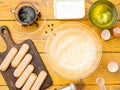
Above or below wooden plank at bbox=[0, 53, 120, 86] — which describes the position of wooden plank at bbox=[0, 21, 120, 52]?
above

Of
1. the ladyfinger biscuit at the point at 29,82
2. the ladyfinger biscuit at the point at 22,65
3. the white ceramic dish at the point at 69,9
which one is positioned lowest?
the ladyfinger biscuit at the point at 29,82

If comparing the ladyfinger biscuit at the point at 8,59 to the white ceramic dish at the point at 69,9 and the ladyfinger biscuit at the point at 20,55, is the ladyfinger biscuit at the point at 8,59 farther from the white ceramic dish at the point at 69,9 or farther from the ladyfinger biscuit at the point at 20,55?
the white ceramic dish at the point at 69,9

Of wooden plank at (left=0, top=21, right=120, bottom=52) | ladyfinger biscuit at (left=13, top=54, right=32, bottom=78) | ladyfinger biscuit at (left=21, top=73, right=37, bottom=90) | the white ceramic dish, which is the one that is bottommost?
ladyfinger biscuit at (left=21, top=73, right=37, bottom=90)

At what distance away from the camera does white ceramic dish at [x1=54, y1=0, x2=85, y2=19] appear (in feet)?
5.55

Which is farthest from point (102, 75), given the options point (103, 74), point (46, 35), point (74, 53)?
point (46, 35)

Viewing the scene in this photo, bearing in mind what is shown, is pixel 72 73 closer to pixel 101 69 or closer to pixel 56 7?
pixel 101 69

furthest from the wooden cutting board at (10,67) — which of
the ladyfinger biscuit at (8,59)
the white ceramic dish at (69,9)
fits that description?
the white ceramic dish at (69,9)

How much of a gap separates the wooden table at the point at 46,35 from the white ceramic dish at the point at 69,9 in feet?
0.08

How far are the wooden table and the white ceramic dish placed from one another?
2cm

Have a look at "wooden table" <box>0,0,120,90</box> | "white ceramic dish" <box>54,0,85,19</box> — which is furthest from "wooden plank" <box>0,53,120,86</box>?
"white ceramic dish" <box>54,0,85,19</box>

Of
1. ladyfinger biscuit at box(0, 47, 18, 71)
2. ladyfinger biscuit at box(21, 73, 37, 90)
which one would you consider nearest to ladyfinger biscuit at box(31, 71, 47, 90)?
ladyfinger biscuit at box(21, 73, 37, 90)

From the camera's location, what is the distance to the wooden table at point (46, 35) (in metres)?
1.69

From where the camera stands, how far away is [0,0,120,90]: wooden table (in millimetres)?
1692

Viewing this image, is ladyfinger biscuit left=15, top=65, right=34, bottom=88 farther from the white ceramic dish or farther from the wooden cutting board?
the white ceramic dish
